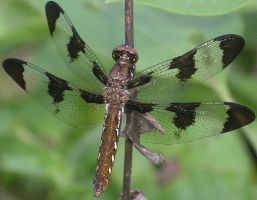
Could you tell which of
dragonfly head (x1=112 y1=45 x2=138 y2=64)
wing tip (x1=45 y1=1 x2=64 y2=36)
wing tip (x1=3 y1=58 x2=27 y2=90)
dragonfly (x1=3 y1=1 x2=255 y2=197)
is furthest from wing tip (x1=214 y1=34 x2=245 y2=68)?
wing tip (x1=3 y1=58 x2=27 y2=90)

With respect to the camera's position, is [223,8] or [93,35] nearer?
[223,8]

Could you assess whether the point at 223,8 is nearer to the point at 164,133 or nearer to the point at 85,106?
the point at 164,133

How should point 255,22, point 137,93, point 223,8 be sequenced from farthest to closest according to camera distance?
point 255,22 → point 137,93 → point 223,8

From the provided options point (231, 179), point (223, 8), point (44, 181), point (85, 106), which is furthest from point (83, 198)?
point (223, 8)

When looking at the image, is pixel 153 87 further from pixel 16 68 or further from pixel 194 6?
pixel 16 68

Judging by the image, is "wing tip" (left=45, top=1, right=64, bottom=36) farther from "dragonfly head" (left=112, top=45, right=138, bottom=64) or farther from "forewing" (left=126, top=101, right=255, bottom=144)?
"forewing" (left=126, top=101, right=255, bottom=144)

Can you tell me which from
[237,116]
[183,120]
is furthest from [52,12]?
[237,116]
